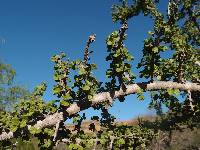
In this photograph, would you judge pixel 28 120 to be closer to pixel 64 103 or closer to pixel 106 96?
pixel 64 103

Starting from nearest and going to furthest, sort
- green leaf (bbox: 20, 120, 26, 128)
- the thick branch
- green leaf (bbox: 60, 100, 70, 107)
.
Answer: green leaf (bbox: 20, 120, 26, 128), green leaf (bbox: 60, 100, 70, 107), the thick branch

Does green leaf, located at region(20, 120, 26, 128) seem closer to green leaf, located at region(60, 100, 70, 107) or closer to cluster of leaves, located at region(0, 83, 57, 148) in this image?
cluster of leaves, located at region(0, 83, 57, 148)

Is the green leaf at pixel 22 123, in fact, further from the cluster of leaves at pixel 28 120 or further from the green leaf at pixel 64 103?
the green leaf at pixel 64 103

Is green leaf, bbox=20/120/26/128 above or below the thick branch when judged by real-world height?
below

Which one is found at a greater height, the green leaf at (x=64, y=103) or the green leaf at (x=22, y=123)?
the green leaf at (x=64, y=103)

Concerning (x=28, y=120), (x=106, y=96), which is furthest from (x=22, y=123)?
(x=106, y=96)

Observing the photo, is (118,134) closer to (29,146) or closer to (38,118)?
(38,118)

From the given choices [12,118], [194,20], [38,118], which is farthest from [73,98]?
[194,20]

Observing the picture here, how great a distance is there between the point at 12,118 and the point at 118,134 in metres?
3.72

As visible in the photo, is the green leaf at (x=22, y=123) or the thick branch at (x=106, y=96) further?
the thick branch at (x=106, y=96)

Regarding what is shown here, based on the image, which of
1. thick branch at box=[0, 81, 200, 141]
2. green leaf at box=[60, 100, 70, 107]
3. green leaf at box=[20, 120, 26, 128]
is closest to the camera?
green leaf at box=[20, 120, 26, 128]

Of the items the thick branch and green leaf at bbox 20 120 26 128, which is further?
the thick branch

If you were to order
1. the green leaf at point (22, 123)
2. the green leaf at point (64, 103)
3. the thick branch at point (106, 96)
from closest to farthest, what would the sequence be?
1. the green leaf at point (22, 123)
2. the green leaf at point (64, 103)
3. the thick branch at point (106, 96)

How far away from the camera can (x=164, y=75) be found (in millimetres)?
13766
